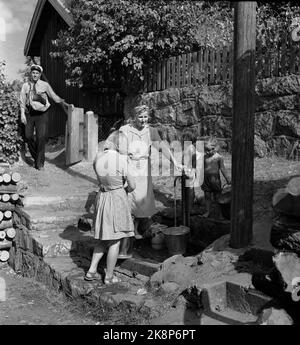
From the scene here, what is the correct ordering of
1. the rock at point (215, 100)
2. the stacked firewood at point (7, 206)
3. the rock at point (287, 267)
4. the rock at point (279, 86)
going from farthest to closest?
the rock at point (215, 100)
the rock at point (279, 86)
the stacked firewood at point (7, 206)
the rock at point (287, 267)

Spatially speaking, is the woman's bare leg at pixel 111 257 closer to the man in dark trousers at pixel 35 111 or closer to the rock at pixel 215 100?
the rock at pixel 215 100

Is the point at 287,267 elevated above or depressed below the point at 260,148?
below

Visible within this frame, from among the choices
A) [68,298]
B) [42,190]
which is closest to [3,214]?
[42,190]

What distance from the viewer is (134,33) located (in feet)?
37.7

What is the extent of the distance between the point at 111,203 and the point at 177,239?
42.0 inches

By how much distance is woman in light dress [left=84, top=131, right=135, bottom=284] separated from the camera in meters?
5.35

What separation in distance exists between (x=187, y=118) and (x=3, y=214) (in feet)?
15.1

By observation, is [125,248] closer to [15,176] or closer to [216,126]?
[15,176]

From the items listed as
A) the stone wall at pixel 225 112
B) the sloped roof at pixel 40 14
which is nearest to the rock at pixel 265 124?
the stone wall at pixel 225 112

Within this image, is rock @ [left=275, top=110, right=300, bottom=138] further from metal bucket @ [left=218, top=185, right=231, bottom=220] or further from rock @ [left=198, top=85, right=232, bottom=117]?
metal bucket @ [left=218, top=185, right=231, bottom=220]

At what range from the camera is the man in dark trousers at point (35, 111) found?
10047mm

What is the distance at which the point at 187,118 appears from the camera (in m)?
10.7

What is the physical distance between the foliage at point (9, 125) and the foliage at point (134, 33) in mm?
2629

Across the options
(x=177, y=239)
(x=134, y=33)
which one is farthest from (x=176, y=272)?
(x=134, y=33)
